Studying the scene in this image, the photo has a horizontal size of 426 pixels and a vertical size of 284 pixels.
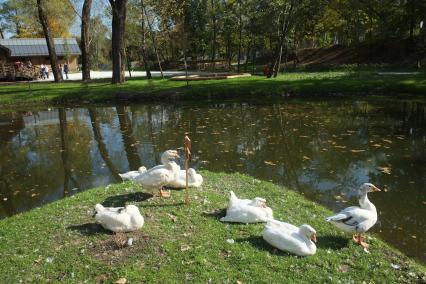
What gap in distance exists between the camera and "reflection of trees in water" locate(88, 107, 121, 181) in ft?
47.8

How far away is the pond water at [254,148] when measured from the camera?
38.3 feet

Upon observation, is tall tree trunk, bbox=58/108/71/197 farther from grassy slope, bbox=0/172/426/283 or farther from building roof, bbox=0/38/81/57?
building roof, bbox=0/38/81/57

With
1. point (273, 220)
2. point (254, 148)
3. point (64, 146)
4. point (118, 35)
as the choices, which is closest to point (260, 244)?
point (273, 220)

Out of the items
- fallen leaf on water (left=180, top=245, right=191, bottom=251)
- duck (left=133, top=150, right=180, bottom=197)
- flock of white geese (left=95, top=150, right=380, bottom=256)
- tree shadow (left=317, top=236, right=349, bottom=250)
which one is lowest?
tree shadow (left=317, top=236, right=349, bottom=250)

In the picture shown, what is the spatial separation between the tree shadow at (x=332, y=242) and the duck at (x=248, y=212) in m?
1.19

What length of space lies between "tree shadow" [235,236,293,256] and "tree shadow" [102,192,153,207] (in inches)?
117

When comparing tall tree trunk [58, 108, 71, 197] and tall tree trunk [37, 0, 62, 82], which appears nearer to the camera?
tall tree trunk [58, 108, 71, 197]

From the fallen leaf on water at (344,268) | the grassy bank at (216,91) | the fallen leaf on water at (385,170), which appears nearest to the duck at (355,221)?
the fallen leaf on water at (344,268)

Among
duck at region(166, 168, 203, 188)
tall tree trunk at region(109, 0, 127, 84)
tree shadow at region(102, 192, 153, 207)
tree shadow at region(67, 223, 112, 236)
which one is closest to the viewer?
tree shadow at region(67, 223, 112, 236)

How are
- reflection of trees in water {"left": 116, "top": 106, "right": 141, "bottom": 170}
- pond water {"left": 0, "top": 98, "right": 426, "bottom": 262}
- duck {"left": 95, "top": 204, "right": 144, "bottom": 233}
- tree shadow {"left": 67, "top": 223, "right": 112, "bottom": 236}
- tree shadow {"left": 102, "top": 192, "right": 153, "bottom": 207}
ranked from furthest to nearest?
reflection of trees in water {"left": 116, "top": 106, "right": 141, "bottom": 170} → pond water {"left": 0, "top": 98, "right": 426, "bottom": 262} → tree shadow {"left": 102, "top": 192, "right": 153, "bottom": 207} → tree shadow {"left": 67, "top": 223, "right": 112, "bottom": 236} → duck {"left": 95, "top": 204, "right": 144, "bottom": 233}

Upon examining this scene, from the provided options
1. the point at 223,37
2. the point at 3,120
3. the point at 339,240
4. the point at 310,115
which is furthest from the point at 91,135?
the point at 223,37

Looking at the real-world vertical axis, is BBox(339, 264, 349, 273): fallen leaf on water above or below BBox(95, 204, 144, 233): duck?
below

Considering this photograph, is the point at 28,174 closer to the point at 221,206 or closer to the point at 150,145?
the point at 150,145

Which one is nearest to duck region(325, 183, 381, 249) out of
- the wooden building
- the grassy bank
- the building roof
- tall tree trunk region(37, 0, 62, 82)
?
the grassy bank
